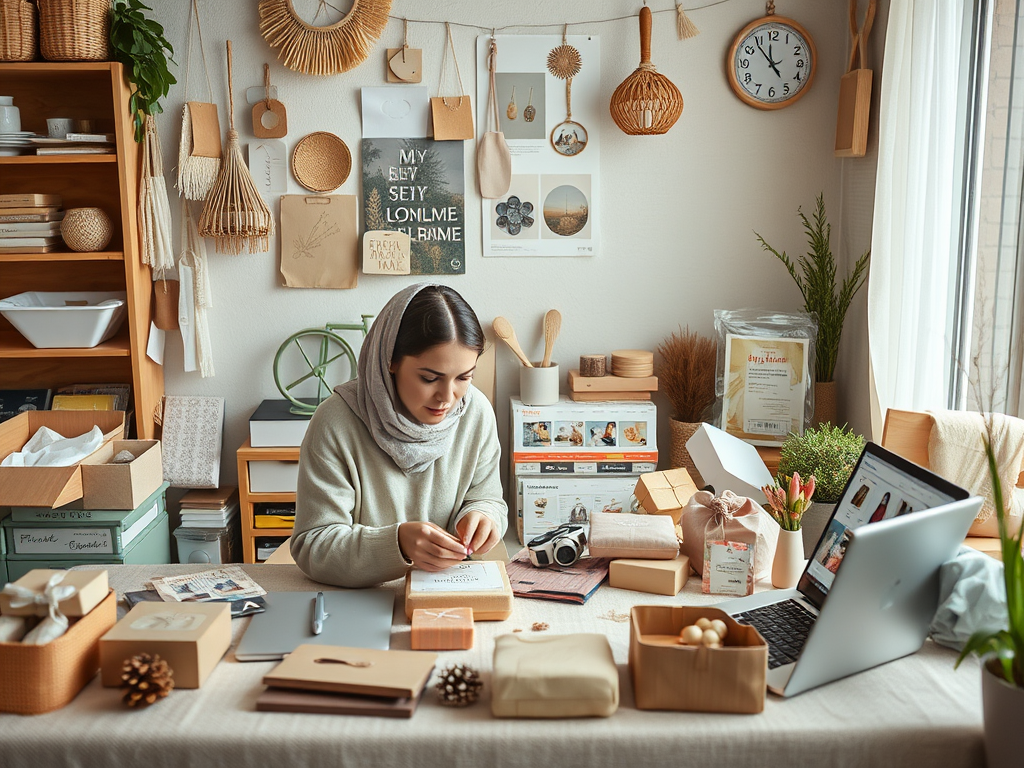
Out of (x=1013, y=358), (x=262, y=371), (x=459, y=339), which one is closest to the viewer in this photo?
(x=459, y=339)

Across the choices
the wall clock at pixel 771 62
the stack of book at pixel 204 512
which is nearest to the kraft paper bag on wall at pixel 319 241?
the stack of book at pixel 204 512

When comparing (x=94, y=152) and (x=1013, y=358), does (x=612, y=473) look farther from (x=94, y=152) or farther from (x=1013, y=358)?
(x=94, y=152)

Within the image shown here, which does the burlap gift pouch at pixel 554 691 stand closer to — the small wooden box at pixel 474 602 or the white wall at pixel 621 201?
the small wooden box at pixel 474 602

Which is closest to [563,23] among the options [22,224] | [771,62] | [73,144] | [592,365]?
[771,62]

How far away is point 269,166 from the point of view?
10.6 ft

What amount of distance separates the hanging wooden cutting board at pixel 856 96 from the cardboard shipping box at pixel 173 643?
103 inches

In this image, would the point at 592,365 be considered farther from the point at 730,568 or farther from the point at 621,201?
the point at 730,568

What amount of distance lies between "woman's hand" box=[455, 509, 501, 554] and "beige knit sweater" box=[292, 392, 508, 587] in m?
0.12

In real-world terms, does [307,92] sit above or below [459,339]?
above

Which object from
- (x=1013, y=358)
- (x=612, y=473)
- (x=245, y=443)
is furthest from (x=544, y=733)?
(x=245, y=443)

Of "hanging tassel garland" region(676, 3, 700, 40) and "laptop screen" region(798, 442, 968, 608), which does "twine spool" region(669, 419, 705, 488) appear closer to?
"hanging tassel garland" region(676, 3, 700, 40)

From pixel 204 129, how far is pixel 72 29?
50 centimetres

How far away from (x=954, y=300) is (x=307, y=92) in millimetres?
2266

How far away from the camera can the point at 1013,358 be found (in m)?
2.20
